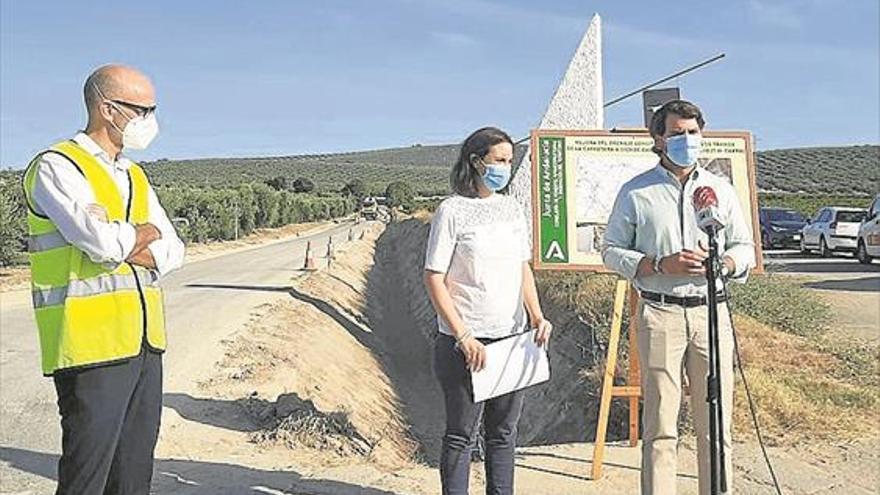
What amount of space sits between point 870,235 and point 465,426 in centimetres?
2134

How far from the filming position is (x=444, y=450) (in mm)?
4473

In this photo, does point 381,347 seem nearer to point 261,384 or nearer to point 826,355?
point 261,384

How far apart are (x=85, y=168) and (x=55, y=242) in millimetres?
273

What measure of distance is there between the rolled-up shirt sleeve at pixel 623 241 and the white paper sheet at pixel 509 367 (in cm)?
52

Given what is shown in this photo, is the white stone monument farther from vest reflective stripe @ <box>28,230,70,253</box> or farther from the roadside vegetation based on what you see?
vest reflective stripe @ <box>28,230,70,253</box>

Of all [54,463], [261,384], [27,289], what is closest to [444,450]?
[54,463]

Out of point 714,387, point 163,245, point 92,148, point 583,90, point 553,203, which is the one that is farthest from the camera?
point 583,90

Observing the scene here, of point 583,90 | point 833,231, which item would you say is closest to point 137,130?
point 583,90

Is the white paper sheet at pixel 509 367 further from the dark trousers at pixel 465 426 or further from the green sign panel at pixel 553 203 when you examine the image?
the green sign panel at pixel 553 203

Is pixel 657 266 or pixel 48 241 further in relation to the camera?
pixel 657 266

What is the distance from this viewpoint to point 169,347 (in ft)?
38.4

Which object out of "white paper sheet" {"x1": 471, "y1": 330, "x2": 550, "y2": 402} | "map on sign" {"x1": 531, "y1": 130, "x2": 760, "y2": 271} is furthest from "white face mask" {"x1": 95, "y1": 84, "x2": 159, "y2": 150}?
"map on sign" {"x1": 531, "y1": 130, "x2": 760, "y2": 271}

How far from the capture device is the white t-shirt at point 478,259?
4398 millimetres

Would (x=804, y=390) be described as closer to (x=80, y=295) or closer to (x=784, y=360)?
(x=784, y=360)
